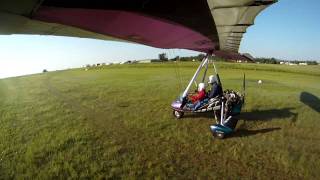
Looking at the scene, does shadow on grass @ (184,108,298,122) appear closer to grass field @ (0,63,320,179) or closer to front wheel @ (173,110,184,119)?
grass field @ (0,63,320,179)

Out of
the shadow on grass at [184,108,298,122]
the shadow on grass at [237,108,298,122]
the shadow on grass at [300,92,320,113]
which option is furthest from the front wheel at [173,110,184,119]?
the shadow on grass at [300,92,320,113]

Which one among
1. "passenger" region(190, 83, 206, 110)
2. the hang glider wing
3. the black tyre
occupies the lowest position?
the black tyre

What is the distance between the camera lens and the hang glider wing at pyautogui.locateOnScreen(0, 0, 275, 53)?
Result: 2018mm

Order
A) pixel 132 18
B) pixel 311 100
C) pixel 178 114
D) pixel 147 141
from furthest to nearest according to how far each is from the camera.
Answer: pixel 311 100 < pixel 178 114 < pixel 147 141 < pixel 132 18

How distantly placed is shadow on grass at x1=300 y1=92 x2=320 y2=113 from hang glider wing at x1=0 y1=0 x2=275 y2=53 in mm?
14737

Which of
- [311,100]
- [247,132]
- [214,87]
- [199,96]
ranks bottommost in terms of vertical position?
[311,100]

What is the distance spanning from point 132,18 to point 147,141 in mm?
8292

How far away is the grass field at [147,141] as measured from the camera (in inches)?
334

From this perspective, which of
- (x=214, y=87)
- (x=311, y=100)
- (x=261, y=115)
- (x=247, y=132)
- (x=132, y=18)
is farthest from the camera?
(x=311, y=100)

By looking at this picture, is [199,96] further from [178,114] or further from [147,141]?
[147,141]

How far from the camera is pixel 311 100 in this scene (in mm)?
19031

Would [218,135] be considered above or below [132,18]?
below

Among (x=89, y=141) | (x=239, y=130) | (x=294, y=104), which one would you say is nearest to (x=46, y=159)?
(x=89, y=141)

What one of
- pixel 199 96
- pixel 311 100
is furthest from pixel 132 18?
pixel 311 100
